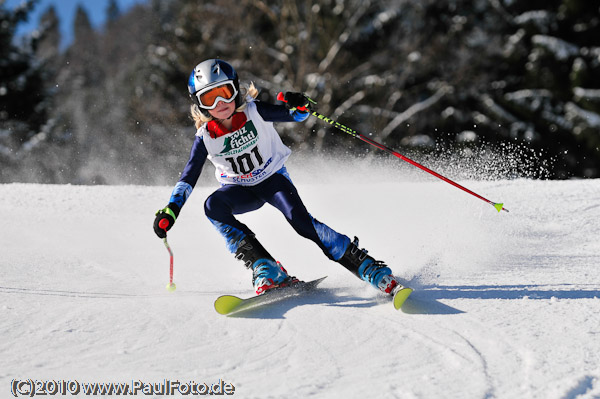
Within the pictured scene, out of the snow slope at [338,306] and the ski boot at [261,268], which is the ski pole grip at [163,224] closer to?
the snow slope at [338,306]

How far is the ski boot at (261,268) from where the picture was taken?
3.43m

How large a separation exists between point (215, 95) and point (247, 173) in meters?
0.50

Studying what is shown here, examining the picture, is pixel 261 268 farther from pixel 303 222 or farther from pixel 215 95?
pixel 215 95

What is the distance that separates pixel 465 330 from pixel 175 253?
282 centimetres

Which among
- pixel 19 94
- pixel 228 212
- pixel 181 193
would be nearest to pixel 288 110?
pixel 228 212

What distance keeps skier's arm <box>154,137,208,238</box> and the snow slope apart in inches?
15.8

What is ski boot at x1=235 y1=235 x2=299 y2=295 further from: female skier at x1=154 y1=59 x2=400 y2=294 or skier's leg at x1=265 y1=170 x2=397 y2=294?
skier's leg at x1=265 y1=170 x2=397 y2=294

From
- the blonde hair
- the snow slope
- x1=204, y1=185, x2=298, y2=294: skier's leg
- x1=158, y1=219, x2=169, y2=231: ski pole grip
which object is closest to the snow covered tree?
the snow slope

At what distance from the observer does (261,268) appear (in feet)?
11.5

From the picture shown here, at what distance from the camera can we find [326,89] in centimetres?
1761

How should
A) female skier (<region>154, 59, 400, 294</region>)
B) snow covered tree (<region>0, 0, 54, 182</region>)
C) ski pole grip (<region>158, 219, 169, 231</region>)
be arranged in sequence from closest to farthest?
ski pole grip (<region>158, 219, 169, 231</region>)
female skier (<region>154, 59, 400, 294</region>)
snow covered tree (<region>0, 0, 54, 182</region>)

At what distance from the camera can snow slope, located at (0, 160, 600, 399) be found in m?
2.25

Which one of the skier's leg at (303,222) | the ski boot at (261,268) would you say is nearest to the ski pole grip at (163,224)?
the ski boot at (261,268)

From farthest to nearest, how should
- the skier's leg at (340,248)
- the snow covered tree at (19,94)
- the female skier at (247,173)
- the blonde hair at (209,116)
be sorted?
the snow covered tree at (19,94)
the blonde hair at (209,116)
the female skier at (247,173)
the skier's leg at (340,248)
